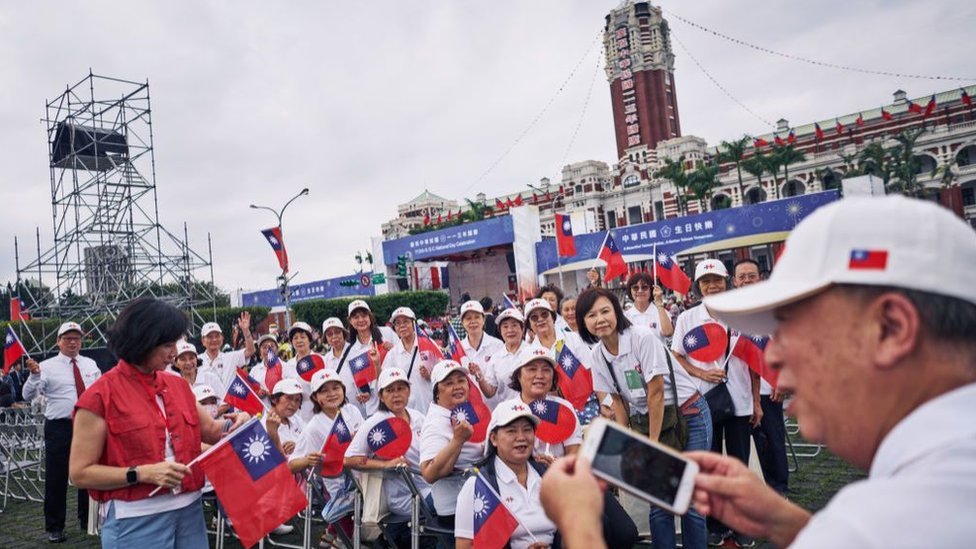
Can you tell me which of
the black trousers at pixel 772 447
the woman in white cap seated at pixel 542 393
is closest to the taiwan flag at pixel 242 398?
the woman in white cap seated at pixel 542 393

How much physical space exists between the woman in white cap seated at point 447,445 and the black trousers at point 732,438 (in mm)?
1846

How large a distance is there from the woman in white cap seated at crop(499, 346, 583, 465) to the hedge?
27212 millimetres

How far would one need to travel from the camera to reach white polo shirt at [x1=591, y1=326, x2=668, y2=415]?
3.90 metres

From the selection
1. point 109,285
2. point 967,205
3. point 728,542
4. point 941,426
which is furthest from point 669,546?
point 967,205

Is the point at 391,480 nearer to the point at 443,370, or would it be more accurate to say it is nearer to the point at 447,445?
the point at 447,445

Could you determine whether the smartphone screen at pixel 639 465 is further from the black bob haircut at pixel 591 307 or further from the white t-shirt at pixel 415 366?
the white t-shirt at pixel 415 366

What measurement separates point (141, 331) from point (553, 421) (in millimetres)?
2341

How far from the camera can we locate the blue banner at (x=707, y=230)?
877 inches

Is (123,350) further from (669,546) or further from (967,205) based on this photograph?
(967,205)

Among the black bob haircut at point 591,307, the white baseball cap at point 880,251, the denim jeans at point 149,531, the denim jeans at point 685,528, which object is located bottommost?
the denim jeans at point 685,528

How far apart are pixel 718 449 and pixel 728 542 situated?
25.2 inches

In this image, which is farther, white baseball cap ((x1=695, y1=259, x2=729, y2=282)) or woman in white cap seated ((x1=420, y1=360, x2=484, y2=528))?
white baseball cap ((x1=695, y1=259, x2=729, y2=282))

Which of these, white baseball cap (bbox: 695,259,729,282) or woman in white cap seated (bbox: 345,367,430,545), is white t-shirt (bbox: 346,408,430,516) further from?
white baseball cap (bbox: 695,259,729,282)

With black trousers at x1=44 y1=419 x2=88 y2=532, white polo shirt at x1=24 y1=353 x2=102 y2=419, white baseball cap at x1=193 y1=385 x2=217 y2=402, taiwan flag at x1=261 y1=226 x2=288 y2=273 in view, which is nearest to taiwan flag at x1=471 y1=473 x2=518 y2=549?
white baseball cap at x1=193 y1=385 x2=217 y2=402
